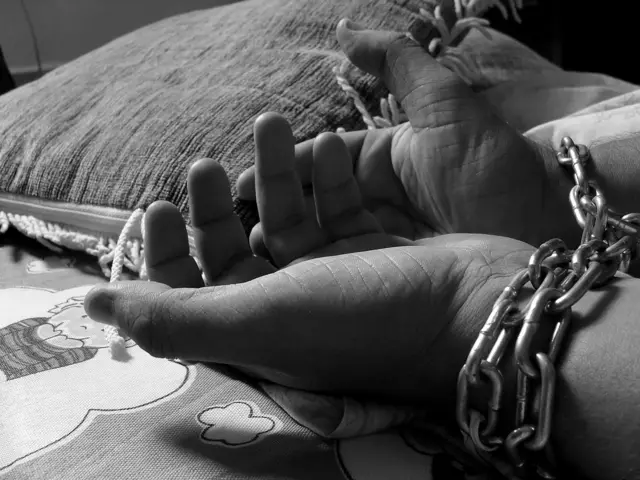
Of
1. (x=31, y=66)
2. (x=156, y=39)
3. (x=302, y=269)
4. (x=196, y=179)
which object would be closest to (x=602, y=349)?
(x=302, y=269)

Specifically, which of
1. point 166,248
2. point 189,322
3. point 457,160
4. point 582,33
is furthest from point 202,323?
point 582,33

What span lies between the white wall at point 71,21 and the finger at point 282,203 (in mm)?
1770

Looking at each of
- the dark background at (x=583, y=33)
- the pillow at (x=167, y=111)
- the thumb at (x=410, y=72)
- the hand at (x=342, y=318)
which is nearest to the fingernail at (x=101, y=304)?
the hand at (x=342, y=318)

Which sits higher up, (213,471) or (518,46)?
(518,46)

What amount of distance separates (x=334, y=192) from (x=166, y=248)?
18 cm

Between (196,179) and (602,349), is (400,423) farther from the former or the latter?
(196,179)

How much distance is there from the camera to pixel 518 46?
3.63ft

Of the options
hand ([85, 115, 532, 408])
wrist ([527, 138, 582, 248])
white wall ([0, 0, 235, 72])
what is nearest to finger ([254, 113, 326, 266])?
hand ([85, 115, 532, 408])

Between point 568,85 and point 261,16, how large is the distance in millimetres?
517

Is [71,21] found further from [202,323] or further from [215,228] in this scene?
[202,323]

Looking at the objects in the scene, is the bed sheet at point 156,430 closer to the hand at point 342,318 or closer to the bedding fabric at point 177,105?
the hand at point 342,318

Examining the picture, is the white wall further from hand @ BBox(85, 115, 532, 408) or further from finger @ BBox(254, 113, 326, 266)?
hand @ BBox(85, 115, 532, 408)

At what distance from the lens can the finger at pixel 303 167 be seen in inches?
25.5

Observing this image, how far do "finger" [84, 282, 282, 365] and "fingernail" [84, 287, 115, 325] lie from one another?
2 cm
